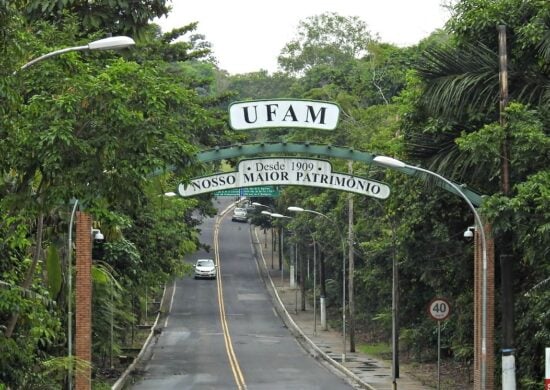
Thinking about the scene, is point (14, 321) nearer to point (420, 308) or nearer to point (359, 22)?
point (420, 308)

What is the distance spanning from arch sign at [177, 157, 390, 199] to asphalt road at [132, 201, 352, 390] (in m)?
11.4

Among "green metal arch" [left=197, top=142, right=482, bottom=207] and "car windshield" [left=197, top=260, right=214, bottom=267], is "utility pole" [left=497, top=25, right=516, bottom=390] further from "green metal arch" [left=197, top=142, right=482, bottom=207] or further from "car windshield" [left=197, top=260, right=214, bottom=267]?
"car windshield" [left=197, top=260, right=214, bottom=267]

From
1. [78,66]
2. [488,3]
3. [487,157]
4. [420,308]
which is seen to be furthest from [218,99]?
[78,66]

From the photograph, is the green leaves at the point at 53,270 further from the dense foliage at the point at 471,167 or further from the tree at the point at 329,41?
the tree at the point at 329,41

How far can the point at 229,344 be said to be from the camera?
49875 millimetres

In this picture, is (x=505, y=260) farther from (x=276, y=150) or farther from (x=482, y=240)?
(x=276, y=150)

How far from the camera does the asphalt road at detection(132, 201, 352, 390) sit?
117ft

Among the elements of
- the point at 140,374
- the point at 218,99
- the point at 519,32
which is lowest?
the point at 140,374

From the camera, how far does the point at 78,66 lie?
15.0 metres

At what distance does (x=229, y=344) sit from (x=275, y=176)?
2728cm

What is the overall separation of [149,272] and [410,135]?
58.0ft

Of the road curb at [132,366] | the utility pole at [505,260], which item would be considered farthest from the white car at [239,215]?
the utility pole at [505,260]

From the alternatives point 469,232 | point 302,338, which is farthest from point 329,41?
point 469,232

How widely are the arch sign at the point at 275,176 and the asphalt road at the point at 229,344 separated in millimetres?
11414
